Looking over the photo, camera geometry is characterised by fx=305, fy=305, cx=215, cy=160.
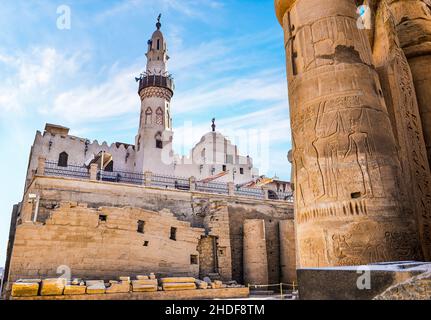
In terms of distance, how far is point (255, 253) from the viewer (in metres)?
15.7

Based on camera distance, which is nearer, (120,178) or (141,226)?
(141,226)

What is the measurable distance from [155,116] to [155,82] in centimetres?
332

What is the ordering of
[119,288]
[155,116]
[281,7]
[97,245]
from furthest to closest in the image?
[155,116], [97,245], [119,288], [281,7]

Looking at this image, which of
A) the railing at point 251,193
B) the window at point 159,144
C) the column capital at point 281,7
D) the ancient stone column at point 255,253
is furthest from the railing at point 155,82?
the column capital at point 281,7

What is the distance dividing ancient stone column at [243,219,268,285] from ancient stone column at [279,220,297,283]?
4.53ft

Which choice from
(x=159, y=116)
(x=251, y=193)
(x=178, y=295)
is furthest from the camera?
(x=159, y=116)

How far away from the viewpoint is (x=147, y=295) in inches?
413

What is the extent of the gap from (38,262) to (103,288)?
10.4 ft

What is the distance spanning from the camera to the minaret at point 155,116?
2688 cm

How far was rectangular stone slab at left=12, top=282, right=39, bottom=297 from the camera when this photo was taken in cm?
841

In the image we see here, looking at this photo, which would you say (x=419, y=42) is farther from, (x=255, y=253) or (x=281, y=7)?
(x=255, y=253)

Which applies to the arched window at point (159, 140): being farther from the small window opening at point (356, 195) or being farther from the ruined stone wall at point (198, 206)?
the small window opening at point (356, 195)

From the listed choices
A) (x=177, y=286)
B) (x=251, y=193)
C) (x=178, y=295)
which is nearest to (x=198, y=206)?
(x=251, y=193)

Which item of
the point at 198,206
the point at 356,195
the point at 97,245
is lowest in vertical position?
the point at 97,245
